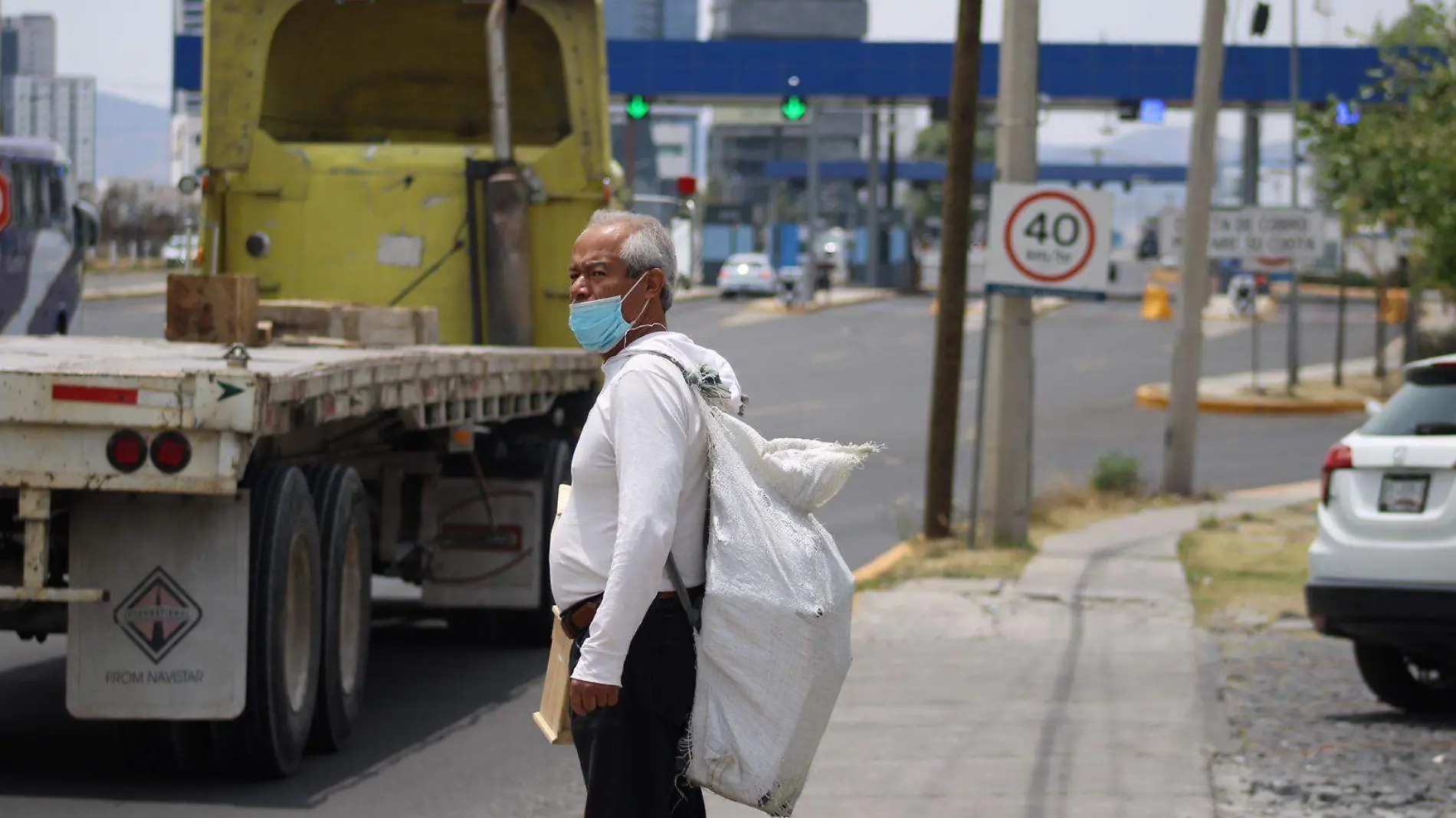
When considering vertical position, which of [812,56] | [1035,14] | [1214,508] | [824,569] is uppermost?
[812,56]

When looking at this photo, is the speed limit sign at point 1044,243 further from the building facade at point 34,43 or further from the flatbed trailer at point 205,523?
the building facade at point 34,43

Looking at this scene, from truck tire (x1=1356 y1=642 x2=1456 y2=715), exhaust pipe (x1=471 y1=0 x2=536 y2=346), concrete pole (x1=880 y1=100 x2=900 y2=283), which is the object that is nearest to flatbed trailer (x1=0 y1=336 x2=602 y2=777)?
exhaust pipe (x1=471 y1=0 x2=536 y2=346)

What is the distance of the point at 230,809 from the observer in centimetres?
746

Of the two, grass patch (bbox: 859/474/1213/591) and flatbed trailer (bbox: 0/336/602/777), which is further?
grass patch (bbox: 859/474/1213/591)

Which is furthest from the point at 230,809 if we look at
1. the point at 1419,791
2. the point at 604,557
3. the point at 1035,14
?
the point at 1035,14

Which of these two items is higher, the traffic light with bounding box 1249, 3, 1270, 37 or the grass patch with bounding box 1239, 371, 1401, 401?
the traffic light with bounding box 1249, 3, 1270, 37

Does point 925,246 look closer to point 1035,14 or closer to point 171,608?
point 1035,14

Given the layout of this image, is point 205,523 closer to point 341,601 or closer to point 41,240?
point 341,601

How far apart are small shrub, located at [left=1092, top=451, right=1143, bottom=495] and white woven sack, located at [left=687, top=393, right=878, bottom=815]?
16159 millimetres

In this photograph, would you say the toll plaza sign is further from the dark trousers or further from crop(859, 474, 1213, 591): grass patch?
the dark trousers

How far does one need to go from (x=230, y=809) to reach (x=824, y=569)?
368 cm

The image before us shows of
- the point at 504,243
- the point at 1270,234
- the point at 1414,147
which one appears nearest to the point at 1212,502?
the point at 1414,147

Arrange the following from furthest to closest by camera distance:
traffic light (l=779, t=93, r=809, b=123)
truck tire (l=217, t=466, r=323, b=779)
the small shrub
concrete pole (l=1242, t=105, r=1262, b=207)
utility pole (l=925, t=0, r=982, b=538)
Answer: concrete pole (l=1242, t=105, r=1262, b=207) < traffic light (l=779, t=93, r=809, b=123) < the small shrub < utility pole (l=925, t=0, r=982, b=538) < truck tire (l=217, t=466, r=323, b=779)

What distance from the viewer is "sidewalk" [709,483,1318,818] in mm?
8117
